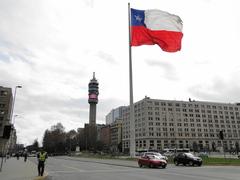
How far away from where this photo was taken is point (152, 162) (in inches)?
1270

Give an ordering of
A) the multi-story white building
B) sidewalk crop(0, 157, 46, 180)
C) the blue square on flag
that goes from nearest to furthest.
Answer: sidewalk crop(0, 157, 46, 180), the blue square on flag, the multi-story white building

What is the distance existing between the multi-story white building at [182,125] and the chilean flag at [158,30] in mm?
135230

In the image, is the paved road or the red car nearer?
the paved road

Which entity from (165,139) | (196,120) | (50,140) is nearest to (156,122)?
(165,139)

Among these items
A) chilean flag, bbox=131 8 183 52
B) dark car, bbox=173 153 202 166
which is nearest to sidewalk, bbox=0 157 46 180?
dark car, bbox=173 153 202 166

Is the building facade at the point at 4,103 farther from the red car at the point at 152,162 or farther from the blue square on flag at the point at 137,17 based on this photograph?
the red car at the point at 152,162

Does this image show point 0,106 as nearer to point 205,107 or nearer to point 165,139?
point 165,139

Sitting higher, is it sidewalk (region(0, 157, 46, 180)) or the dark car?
the dark car

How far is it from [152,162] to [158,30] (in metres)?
14.4

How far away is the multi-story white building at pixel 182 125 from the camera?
169250 millimetres

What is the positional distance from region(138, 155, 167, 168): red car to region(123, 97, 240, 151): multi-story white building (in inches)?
5237

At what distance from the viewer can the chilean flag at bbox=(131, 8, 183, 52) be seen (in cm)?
3175

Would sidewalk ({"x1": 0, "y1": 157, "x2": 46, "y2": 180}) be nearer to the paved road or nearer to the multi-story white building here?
the paved road

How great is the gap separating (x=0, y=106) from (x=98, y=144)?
69.0m
